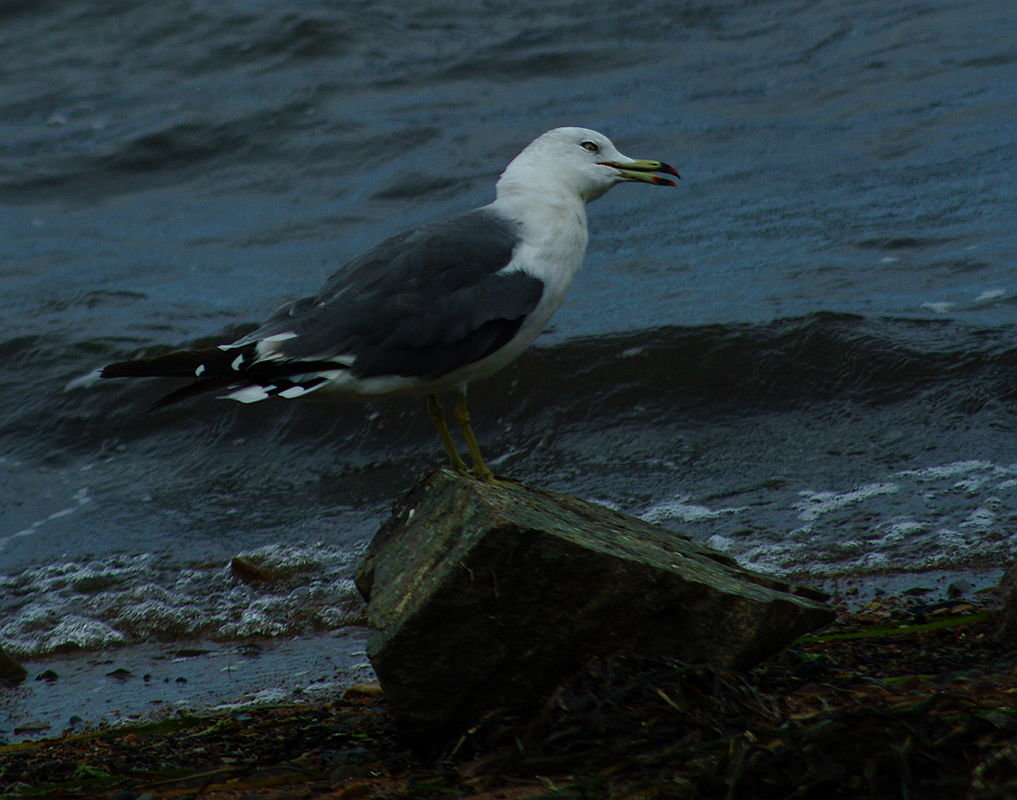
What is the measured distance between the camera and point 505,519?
377cm

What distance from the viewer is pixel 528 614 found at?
387 centimetres

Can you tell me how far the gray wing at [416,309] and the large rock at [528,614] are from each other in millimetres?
742

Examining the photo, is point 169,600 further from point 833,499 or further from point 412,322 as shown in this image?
point 833,499

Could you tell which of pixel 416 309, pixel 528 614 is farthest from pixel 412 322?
pixel 528 614

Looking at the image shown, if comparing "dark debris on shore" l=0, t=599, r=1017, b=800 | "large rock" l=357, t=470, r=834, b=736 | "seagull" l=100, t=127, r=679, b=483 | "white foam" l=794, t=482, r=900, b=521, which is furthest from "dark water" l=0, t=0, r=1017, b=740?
"large rock" l=357, t=470, r=834, b=736

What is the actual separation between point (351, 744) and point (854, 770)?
150cm

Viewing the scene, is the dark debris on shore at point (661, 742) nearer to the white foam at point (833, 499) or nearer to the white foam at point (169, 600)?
the white foam at point (169, 600)

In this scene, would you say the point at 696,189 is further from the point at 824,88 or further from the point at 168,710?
the point at 168,710

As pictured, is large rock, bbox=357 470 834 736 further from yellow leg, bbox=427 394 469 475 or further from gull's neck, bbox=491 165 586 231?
gull's neck, bbox=491 165 586 231

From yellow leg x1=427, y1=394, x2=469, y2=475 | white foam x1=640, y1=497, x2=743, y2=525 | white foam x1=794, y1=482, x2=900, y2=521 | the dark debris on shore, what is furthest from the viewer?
white foam x1=640, y1=497, x2=743, y2=525

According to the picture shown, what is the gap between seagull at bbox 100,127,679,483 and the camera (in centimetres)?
452

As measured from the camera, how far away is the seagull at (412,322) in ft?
14.8

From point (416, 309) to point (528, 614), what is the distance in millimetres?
1230

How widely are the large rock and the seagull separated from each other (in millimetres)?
741
